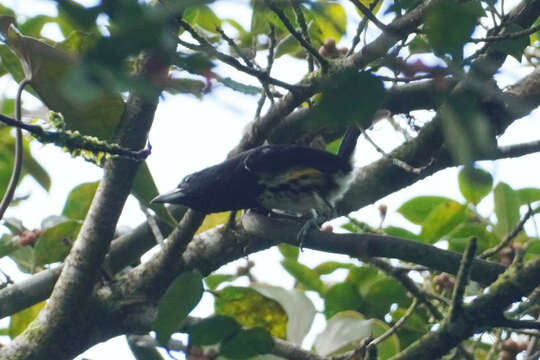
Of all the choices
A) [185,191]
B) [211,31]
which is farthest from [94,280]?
[211,31]

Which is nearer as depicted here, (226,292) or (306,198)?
(226,292)

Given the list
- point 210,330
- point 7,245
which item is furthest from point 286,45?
point 210,330

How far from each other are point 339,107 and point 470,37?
0.34ft

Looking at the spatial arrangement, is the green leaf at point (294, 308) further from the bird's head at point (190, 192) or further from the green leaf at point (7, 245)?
the green leaf at point (7, 245)

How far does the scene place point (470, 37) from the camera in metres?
0.52

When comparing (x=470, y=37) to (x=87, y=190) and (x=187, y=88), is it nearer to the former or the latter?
(x=187, y=88)

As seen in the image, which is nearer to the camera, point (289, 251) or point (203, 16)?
point (203, 16)

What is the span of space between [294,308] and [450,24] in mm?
2330

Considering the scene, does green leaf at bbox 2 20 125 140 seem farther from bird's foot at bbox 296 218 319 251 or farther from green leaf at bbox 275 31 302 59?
green leaf at bbox 275 31 302 59

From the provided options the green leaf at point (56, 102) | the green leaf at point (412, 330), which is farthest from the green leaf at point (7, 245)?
the green leaf at point (412, 330)

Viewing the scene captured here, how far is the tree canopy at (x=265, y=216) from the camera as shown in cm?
52

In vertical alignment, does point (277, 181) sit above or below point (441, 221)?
above

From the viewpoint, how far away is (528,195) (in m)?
3.25

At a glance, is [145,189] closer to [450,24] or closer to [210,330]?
[210,330]
